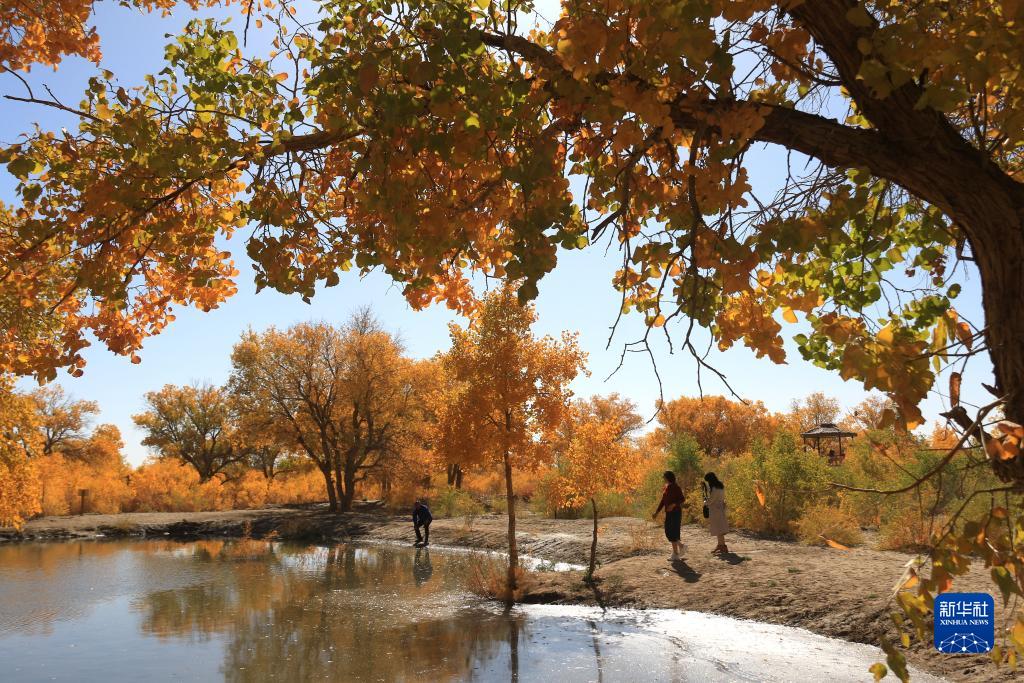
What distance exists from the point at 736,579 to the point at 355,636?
621 centimetres

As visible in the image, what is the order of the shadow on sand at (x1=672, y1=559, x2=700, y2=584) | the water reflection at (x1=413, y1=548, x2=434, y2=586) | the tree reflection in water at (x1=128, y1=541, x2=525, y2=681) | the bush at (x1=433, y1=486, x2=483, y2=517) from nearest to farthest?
the tree reflection in water at (x1=128, y1=541, x2=525, y2=681)
the shadow on sand at (x1=672, y1=559, x2=700, y2=584)
the water reflection at (x1=413, y1=548, x2=434, y2=586)
the bush at (x1=433, y1=486, x2=483, y2=517)

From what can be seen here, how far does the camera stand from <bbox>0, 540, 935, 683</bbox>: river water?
812 centimetres

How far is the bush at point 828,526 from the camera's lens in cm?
1314

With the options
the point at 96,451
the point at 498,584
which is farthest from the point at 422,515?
the point at 96,451

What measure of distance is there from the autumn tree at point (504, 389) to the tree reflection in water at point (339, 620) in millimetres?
2559

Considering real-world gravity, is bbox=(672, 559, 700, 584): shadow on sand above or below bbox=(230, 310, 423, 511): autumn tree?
below

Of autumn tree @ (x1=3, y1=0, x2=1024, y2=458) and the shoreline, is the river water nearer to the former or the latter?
the shoreline

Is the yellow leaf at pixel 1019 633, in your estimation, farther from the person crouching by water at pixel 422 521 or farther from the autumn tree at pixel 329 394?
the autumn tree at pixel 329 394

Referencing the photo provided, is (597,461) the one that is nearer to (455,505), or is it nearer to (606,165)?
(606,165)

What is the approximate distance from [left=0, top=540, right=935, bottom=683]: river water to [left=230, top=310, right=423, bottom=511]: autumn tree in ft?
46.9

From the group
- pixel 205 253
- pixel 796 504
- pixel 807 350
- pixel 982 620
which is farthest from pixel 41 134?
pixel 796 504

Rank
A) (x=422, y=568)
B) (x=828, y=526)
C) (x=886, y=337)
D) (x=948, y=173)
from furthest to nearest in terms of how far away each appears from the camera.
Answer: (x=422, y=568) → (x=828, y=526) → (x=948, y=173) → (x=886, y=337)

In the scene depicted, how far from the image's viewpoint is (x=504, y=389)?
1306 cm

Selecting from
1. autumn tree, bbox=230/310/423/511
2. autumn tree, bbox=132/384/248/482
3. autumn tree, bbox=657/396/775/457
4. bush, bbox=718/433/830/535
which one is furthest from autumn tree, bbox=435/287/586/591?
autumn tree, bbox=132/384/248/482
